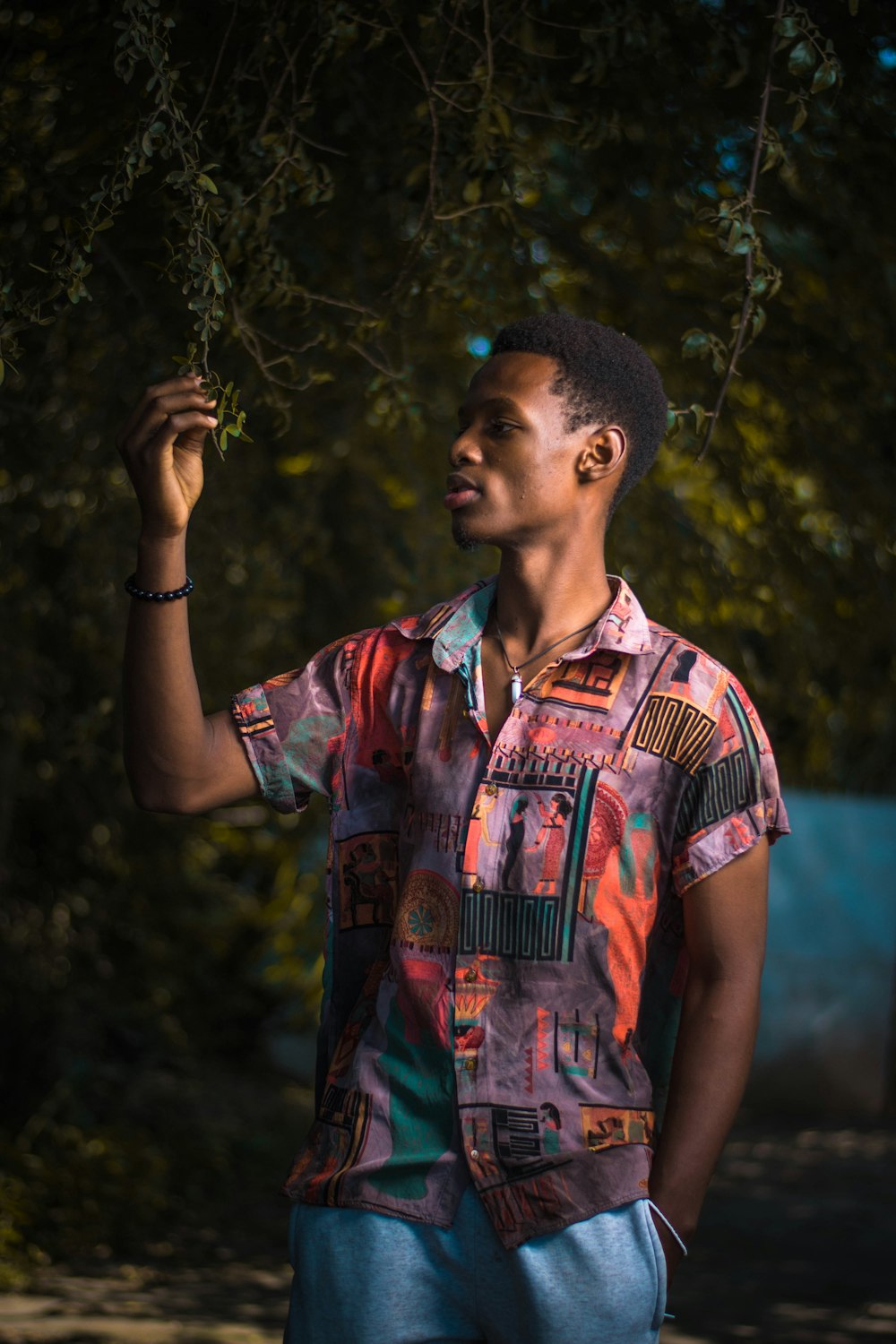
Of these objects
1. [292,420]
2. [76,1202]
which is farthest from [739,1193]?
[292,420]

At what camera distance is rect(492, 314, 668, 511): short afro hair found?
2092mm

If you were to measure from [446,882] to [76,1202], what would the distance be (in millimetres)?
3845

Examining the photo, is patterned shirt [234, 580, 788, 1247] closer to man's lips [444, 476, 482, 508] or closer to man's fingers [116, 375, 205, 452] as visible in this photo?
man's lips [444, 476, 482, 508]

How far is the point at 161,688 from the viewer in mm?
1983

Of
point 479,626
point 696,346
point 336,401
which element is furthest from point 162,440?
point 336,401

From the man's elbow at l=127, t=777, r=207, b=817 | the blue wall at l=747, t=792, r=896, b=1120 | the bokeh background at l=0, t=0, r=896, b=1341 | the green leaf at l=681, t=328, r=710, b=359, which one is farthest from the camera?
the blue wall at l=747, t=792, r=896, b=1120

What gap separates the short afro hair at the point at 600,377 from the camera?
209 cm

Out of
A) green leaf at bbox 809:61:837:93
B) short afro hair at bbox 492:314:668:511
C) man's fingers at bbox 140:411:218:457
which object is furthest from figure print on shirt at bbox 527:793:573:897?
green leaf at bbox 809:61:837:93

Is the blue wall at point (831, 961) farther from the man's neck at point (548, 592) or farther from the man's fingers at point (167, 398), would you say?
the man's fingers at point (167, 398)

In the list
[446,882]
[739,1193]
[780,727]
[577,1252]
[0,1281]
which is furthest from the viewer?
[780,727]

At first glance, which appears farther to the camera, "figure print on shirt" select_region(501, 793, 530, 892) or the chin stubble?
the chin stubble

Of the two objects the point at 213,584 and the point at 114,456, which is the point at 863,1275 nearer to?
the point at 213,584

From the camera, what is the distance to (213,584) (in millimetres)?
4348

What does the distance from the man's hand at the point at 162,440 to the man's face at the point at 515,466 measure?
357mm
